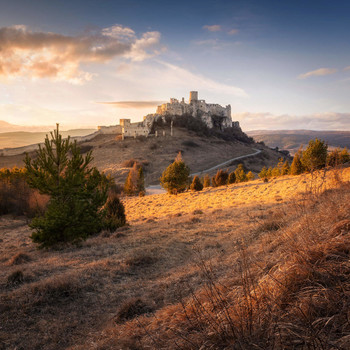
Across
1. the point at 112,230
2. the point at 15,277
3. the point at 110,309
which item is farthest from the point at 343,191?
the point at 112,230

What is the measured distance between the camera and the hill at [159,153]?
60156mm

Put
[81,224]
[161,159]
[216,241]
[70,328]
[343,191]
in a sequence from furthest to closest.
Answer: [161,159], [81,224], [216,241], [343,191], [70,328]

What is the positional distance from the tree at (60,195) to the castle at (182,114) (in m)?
73.2

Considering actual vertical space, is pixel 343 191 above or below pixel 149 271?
above

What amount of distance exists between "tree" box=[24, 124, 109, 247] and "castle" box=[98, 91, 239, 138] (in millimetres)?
73211

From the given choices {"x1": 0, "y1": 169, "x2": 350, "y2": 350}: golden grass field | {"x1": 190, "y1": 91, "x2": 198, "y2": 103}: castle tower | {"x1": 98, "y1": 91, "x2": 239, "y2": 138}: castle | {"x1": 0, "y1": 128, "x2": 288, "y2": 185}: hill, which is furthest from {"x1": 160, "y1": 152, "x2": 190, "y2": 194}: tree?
{"x1": 190, "y1": 91, "x2": 198, "y2": 103}: castle tower

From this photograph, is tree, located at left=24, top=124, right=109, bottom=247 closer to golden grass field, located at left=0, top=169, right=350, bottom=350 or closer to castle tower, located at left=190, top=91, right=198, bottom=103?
golden grass field, located at left=0, top=169, right=350, bottom=350

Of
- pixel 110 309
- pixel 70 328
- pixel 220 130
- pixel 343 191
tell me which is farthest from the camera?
pixel 220 130

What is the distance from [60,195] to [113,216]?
4.95m

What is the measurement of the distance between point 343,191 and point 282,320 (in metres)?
5.72

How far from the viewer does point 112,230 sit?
14.6 metres

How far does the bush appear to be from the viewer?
14.8m

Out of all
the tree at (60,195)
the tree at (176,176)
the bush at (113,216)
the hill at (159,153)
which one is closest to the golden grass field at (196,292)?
the tree at (60,195)

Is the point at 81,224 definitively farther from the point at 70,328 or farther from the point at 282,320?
the point at 282,320
